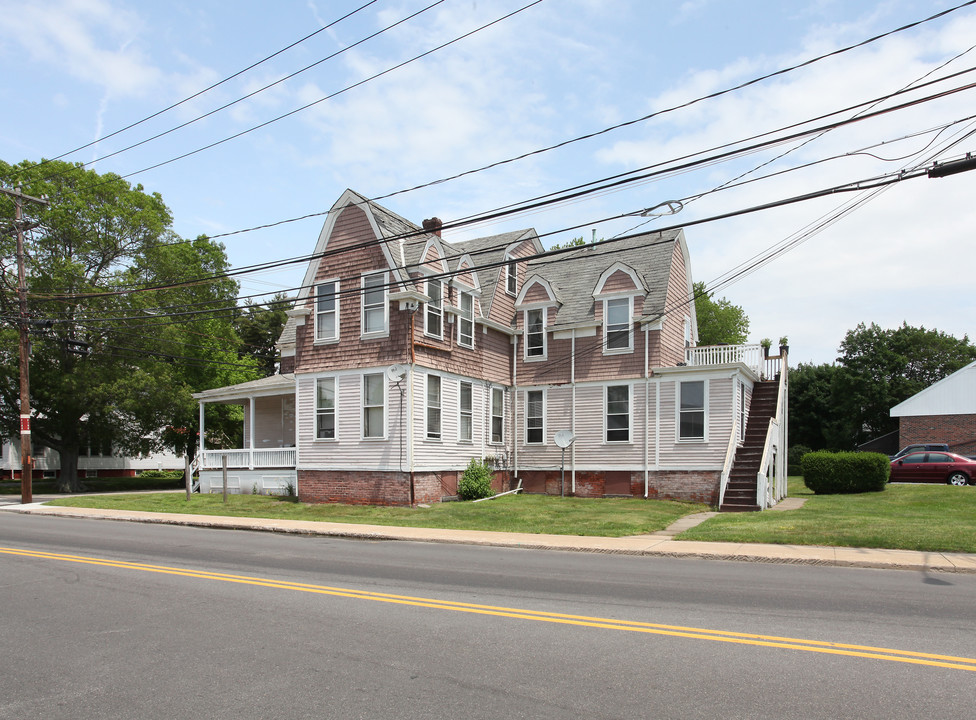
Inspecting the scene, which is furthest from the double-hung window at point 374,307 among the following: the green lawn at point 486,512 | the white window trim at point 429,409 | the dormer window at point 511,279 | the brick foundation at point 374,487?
the dormer window at point 511,279

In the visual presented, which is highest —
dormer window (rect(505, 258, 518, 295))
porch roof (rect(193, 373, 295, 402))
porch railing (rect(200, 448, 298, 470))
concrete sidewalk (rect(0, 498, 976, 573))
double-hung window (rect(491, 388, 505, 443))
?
dormer window (rect(505, 258, 518, 295))

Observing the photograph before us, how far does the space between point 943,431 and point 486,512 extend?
34508mm

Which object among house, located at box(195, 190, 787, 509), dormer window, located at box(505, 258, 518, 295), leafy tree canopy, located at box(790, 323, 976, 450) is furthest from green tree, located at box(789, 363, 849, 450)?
dormer window, located at box(505, 258, 518, 295)

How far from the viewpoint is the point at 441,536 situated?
16.1 metres

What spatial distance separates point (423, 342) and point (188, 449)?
30.6 metres

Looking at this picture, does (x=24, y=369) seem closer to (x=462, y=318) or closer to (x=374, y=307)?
(x=374, y=307)

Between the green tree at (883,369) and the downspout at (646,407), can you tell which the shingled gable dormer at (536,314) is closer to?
the downspout at (646,407)

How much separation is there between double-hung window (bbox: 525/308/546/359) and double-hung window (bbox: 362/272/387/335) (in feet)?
22.9

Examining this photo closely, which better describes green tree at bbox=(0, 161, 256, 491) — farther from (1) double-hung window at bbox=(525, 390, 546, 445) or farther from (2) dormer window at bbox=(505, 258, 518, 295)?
(1) double-hung window at bbox=(525, 390, 546, 445)

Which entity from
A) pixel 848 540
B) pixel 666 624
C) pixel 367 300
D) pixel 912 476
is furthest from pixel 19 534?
pixel 912 476

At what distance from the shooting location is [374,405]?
900 inches

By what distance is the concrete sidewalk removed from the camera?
39.9 feet

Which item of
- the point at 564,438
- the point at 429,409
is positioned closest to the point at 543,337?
the point at 564,438

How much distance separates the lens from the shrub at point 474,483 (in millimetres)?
23953
